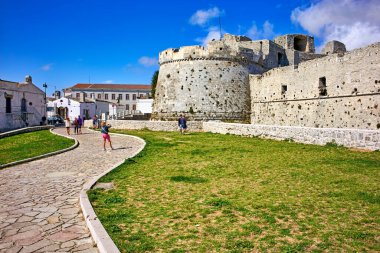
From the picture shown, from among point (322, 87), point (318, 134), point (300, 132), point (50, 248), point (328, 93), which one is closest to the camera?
point (50, 248)

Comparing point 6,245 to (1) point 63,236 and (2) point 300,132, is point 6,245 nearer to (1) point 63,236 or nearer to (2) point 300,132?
(1) point 63,236

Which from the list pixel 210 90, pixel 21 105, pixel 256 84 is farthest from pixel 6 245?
pixel 21 105

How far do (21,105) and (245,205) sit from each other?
39.0 meters

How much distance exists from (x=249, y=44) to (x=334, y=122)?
595 inches

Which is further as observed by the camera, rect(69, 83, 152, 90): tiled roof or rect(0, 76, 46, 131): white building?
rect(69, 83, 152, 90): tiled roof

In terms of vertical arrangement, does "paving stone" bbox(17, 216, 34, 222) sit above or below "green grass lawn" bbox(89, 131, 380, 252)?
below

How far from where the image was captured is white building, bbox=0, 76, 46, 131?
34.8 m

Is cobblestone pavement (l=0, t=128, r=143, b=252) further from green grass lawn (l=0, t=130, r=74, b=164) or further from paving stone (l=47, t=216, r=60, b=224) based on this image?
green grass lawn (l=0, t=130, r=74, b=164)

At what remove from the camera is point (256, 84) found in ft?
99.8

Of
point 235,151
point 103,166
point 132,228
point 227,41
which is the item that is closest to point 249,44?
point 227,41

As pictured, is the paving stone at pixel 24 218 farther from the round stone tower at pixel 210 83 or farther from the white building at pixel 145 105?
the white building at pixel 145 105

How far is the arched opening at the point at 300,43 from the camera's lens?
38188mm

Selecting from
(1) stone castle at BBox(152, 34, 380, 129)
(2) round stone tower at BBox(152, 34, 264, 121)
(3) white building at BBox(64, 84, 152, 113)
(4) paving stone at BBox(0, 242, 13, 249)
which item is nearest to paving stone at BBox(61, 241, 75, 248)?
(4) paving stone at BBox(0, 242, 13, 249)

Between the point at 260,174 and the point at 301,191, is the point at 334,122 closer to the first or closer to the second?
the point at 260,174
